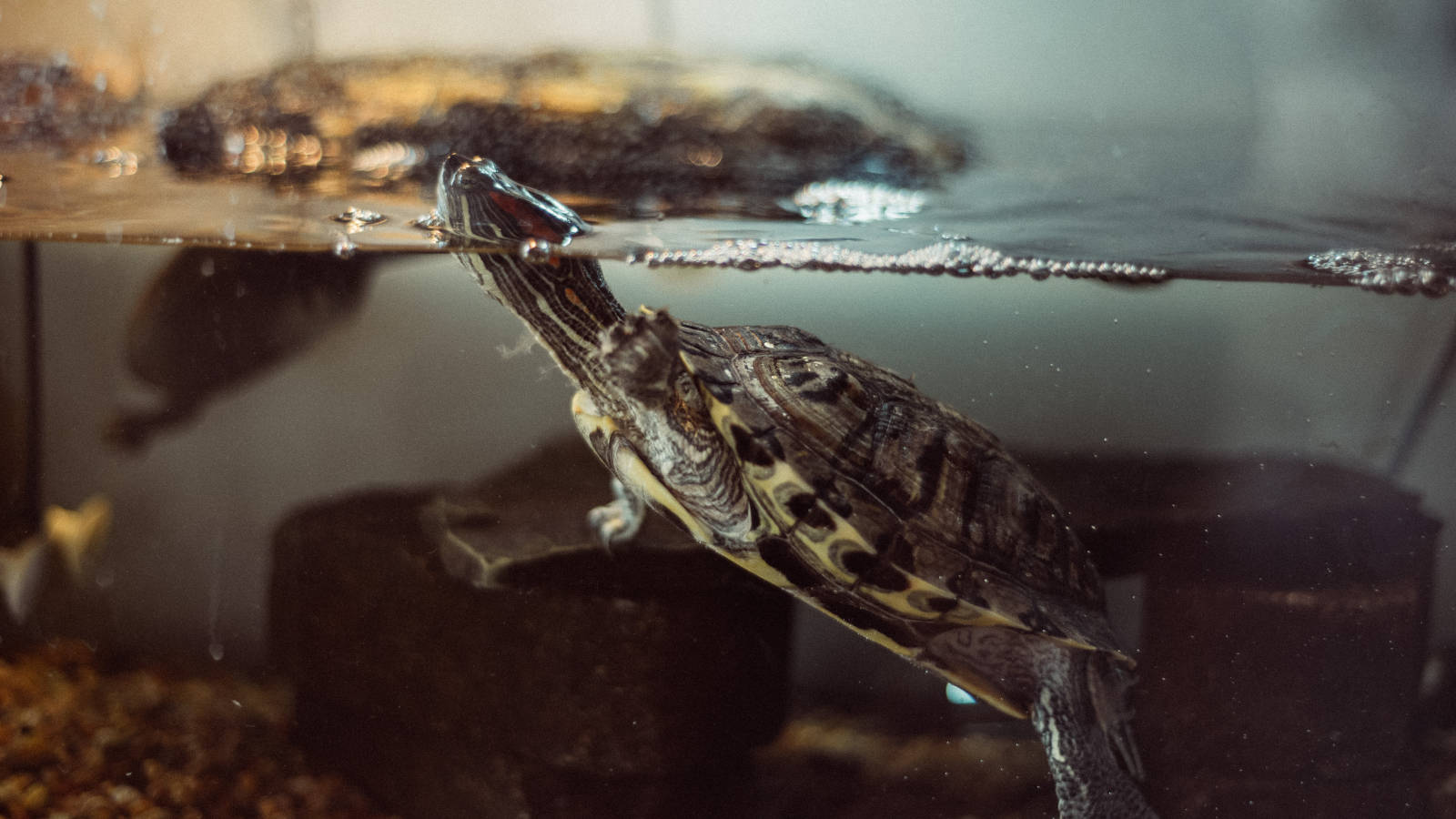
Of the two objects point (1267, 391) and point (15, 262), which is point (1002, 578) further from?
point (15, 262)

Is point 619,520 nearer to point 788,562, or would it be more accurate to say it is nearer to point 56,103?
point 788,562

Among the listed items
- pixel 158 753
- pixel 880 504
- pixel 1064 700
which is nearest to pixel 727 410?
pixel 880 504

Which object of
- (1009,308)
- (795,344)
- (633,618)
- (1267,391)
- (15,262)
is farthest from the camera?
(15,262)

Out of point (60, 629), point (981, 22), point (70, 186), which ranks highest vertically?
point (981, 22)

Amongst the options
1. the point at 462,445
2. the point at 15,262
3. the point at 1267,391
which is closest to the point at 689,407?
the point at 462,445

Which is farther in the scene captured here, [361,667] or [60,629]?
[60,629]

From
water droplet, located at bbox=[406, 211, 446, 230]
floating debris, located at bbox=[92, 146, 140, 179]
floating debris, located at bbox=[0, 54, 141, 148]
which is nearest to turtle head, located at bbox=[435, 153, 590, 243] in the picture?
water droplet, located at bbox=[406, 211, 446, 230]

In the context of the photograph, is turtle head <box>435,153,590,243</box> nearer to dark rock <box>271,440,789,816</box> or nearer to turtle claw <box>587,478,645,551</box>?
turtle claw <box>587,478,645,551</box>

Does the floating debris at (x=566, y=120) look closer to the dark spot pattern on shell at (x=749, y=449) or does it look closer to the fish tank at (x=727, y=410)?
the fish tank at (x=727, y=410)
